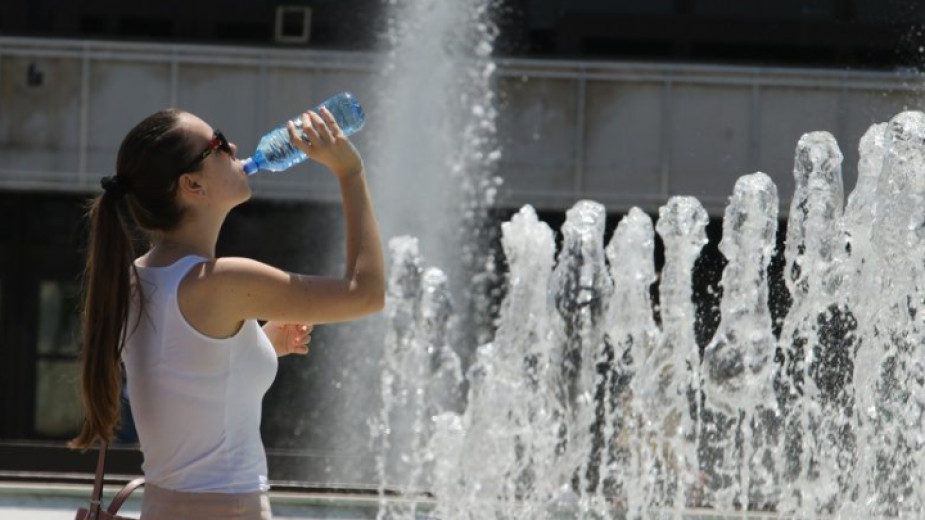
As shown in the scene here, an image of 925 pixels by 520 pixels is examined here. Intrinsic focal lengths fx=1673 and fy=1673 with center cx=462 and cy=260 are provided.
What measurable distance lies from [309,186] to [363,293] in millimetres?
11789


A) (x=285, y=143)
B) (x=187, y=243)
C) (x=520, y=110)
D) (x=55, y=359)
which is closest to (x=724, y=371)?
(x=285, y=143)

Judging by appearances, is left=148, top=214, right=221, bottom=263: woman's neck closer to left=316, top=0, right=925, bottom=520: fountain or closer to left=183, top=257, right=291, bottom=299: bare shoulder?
left=183, top=257, right=291, bottom=299: bare shoulder

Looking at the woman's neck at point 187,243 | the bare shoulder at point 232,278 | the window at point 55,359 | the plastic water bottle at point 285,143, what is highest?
the plastic water bottle at point 285,143

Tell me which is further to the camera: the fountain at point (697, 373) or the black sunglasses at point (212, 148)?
the fountain at point (697, 373)

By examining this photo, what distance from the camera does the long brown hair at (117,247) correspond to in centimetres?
224

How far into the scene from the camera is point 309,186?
13.9m

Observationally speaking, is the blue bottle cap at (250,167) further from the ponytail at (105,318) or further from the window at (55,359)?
the window at (55,359)

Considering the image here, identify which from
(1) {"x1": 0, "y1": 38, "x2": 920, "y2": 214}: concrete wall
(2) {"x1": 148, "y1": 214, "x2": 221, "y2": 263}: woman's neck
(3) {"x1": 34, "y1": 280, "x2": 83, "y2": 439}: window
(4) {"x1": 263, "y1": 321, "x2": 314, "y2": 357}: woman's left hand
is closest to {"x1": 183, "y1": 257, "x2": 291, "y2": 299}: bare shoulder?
(2) {"x1": 148, "y1": 214, "x2": 221, "y2": 263}: woman's neck

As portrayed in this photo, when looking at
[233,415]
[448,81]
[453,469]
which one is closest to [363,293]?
[233,415]

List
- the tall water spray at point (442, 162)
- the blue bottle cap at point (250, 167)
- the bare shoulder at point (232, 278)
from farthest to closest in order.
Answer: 1. the tall water spray at point (442, 162)
2. the blue bottle cap at point (250, 167)
3. the bare shoulder at point (232, 278)

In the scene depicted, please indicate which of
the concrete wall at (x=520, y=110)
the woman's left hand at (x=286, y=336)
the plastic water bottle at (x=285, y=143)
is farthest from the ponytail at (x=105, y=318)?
the concrete wall at (x=520, y=110)

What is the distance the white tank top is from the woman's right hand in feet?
0.71

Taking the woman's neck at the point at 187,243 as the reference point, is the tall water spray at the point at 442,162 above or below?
above

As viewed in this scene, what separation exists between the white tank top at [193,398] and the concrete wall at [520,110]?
11.5 m
